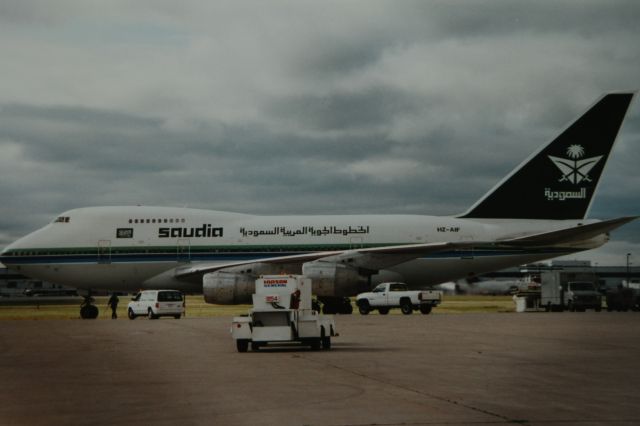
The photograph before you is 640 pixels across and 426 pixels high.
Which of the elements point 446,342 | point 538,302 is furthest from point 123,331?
point 538,302

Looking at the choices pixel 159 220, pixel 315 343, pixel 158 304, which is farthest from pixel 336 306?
pixel 315 343

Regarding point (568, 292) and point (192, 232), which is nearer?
point (192, 232)

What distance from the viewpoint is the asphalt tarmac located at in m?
9.77

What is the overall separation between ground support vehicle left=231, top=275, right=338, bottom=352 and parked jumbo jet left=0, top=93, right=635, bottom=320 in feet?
72.2

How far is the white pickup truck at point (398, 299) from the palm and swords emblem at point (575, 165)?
9127 mm

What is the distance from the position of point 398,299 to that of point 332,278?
18.1 ft

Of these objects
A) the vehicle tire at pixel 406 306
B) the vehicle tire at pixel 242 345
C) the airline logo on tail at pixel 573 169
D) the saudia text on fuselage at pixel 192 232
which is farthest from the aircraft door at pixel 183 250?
the vehicle tire at pixel 242 345

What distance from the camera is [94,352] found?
20328 millimetres

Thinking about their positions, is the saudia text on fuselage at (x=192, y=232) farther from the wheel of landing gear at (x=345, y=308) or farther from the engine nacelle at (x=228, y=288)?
the wheel of landing gear at (x=345, y=308)

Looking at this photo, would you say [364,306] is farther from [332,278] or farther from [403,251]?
[332,278]

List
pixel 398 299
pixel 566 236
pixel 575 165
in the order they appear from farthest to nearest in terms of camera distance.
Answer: pixel 575 165, pixel 398 299, pixel 566 236

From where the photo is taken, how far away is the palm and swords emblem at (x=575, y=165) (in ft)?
147

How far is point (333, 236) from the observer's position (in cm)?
4431

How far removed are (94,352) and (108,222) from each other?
1040 inches
